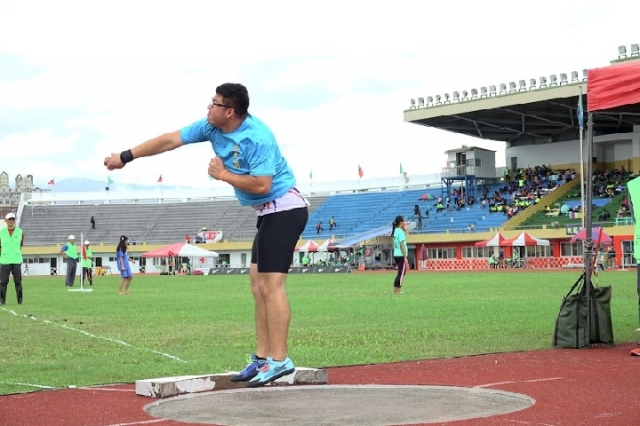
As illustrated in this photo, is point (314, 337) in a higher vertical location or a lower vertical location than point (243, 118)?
lower

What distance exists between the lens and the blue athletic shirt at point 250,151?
309 inches

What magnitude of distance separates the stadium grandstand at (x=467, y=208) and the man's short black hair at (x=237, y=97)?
49616mm

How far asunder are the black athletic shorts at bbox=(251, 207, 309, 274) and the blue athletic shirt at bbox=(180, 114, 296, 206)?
6.5 inches

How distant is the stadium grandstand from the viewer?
64.3 metres

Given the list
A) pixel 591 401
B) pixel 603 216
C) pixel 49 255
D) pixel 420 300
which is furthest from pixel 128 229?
pixel 591 401

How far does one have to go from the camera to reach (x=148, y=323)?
16953 millimetres

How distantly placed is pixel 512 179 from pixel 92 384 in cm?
6972

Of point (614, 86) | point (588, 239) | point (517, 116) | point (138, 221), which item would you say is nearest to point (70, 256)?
point (588, 239)

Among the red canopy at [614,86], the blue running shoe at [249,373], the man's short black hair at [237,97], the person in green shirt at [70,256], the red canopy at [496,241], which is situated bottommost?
the blue running shoe at [249,373]

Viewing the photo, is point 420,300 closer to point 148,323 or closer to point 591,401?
point 148,323

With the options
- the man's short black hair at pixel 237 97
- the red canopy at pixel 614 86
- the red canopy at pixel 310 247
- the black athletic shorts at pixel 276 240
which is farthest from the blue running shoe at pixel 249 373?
the red canopy at pixel 310 247

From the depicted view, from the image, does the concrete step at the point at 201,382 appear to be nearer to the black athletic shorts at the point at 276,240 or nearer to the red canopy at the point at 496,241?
the black athletic shorts at the point at 276,240

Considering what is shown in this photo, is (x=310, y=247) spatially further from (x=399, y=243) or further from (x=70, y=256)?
(x=399, y=243)

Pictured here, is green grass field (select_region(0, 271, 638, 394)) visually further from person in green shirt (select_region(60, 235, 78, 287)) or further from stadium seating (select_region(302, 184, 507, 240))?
stadium seating (select_region(302, 184, 507, 240))
